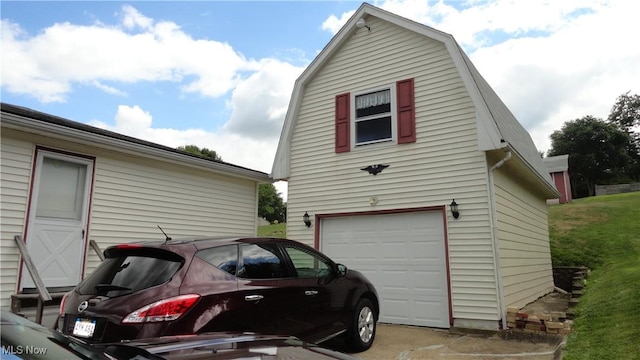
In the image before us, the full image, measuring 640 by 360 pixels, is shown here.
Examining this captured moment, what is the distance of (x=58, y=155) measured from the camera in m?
6.82

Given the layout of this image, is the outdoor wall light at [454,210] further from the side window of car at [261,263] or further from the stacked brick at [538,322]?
the side window of car at [261,263]

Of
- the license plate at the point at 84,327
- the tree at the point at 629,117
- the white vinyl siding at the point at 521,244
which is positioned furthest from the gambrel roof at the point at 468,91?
the tree at the point at 629,117

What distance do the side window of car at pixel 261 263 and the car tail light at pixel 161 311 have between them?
71 centimetres

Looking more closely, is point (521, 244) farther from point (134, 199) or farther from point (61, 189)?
point (61, 189)

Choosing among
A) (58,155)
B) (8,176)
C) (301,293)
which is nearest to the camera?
(301,293)

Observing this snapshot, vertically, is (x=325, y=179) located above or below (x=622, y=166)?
below

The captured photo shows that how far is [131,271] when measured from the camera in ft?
11.7

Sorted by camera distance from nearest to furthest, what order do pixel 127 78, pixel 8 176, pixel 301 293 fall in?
pixel 301 293 < pixel 8 176 < pixel 127 78

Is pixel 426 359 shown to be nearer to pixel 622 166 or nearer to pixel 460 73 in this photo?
pixel 460 73

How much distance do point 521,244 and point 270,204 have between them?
160ft

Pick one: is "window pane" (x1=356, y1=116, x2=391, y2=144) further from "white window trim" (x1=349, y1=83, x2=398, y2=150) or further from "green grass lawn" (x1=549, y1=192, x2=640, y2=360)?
"green grass lawn" (x1=549, y1=192, x2=640, y2=360)

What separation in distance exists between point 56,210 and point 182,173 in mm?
2633

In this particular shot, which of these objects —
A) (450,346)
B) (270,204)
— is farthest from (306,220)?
(270,204)

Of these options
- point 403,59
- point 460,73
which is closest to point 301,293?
point 460,73
